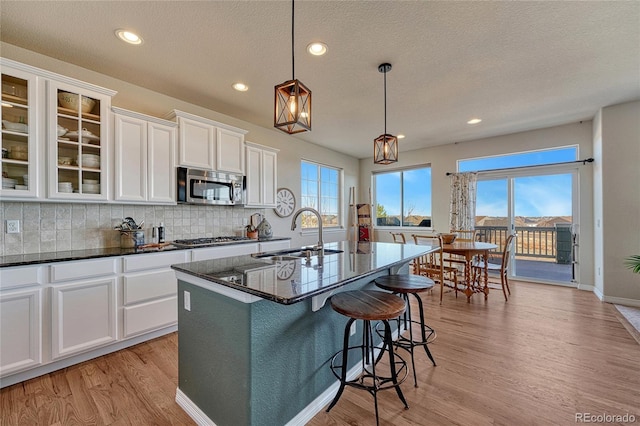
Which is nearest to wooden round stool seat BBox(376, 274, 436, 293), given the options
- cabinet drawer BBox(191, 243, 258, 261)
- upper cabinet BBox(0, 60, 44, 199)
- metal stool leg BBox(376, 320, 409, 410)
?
metal stool leg BBox(376, 320, 409, 410)

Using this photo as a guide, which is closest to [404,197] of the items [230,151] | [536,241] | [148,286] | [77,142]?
[536,241]

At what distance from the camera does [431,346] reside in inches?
100

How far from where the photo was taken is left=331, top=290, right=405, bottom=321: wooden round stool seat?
1.49 meters

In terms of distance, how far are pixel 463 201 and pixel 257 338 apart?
16.9ft

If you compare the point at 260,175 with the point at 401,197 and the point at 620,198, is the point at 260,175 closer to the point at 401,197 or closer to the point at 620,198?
the point at 401,197

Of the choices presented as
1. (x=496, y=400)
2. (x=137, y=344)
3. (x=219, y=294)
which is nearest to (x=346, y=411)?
(x=496, y=400)

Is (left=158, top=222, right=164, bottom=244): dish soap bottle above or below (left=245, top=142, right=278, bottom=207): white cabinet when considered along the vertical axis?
below

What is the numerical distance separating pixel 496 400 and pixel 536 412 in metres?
0.21

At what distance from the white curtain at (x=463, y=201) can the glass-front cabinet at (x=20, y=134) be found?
6028 millimetres

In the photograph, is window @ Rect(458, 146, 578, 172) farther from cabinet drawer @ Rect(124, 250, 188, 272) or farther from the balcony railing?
cabinet drawer @ Rect(124, 250, 188, 272)

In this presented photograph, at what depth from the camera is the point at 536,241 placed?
16.1 ft

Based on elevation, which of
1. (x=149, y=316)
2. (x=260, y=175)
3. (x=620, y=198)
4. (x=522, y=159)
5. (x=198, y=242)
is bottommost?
→ (x=149, y=316)

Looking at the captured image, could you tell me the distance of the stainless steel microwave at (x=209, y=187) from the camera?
10.4 feet

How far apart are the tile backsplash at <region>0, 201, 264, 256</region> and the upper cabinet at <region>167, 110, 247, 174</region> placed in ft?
2.08
